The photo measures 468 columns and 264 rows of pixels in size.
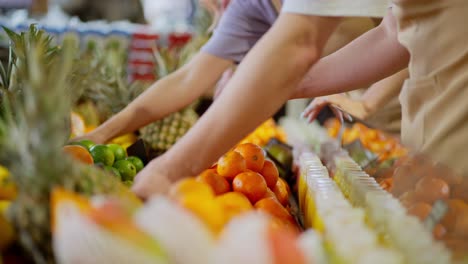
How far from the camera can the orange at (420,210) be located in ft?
5.34

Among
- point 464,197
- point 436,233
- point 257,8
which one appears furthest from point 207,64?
point 436,233

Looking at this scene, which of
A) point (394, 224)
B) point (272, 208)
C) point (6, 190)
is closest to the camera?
point (6, 190)

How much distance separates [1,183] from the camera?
49.7 inches

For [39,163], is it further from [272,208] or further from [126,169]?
[126,169]

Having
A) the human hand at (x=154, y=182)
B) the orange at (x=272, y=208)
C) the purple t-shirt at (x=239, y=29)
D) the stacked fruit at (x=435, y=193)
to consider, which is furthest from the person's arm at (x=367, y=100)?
the human hand at (x=154, y=182)

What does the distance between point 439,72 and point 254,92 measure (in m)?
0.89

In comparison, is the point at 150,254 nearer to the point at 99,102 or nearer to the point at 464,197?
the point at 464,197

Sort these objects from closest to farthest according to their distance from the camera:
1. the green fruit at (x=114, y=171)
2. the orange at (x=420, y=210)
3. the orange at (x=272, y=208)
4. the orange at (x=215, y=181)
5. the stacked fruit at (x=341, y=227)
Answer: the stacked fruit at (x=341, y=227)
the orange at (x=420, y=210)
the orange at (x=272, y=208)
the orange at (x=215, y=181)
the green fruit at (x=114, y=171)

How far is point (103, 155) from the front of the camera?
2221 mm

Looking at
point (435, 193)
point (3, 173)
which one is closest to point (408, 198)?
point (435, 193)

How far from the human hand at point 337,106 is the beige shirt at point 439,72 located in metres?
0.75

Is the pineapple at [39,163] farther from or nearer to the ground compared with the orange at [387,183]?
farther from the ground

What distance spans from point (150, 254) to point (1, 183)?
16.9 inches

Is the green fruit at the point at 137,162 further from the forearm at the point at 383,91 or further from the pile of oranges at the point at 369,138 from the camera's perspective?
the pile of oranges at the point at 369,138
